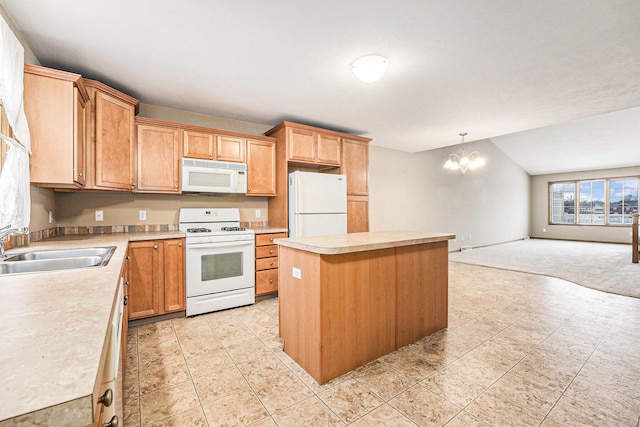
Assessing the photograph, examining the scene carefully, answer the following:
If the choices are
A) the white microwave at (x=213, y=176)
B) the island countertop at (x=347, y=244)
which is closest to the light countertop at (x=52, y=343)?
the island countertop at (x=347, y=244)

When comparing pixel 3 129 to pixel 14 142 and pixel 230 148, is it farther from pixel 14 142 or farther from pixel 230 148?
pixel 230 148

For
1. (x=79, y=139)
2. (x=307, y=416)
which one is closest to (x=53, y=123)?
(x=79, y=139)

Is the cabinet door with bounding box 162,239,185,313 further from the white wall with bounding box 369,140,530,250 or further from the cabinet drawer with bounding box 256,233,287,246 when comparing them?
the white wall with bounding box 369,140,530,250

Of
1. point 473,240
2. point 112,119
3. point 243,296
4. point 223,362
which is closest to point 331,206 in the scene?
point 243,296

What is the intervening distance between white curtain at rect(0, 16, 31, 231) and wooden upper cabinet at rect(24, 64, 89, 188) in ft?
0.54

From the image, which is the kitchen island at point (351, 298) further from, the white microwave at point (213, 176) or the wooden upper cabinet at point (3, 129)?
the wooden upper cabinet at point (3, 129)

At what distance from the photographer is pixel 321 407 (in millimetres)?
1683

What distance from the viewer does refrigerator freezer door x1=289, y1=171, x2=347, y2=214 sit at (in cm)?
374

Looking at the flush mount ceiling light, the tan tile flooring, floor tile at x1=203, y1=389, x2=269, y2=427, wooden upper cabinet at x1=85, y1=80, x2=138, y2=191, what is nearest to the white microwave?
wooden upper cabinet at x1=85, y1=80, x2=138, y2=191

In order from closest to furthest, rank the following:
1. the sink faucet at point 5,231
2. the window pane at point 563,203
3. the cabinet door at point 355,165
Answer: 1. the sink faucet at point 5,231
2. the cabinet door at point 355,165
3. the window pane at point 563,203

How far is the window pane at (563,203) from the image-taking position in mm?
9688

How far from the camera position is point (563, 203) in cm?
995

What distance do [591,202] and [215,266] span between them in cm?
1181

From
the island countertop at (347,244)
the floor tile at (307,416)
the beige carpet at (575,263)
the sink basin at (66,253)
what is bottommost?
the floor tile at (307,416)
